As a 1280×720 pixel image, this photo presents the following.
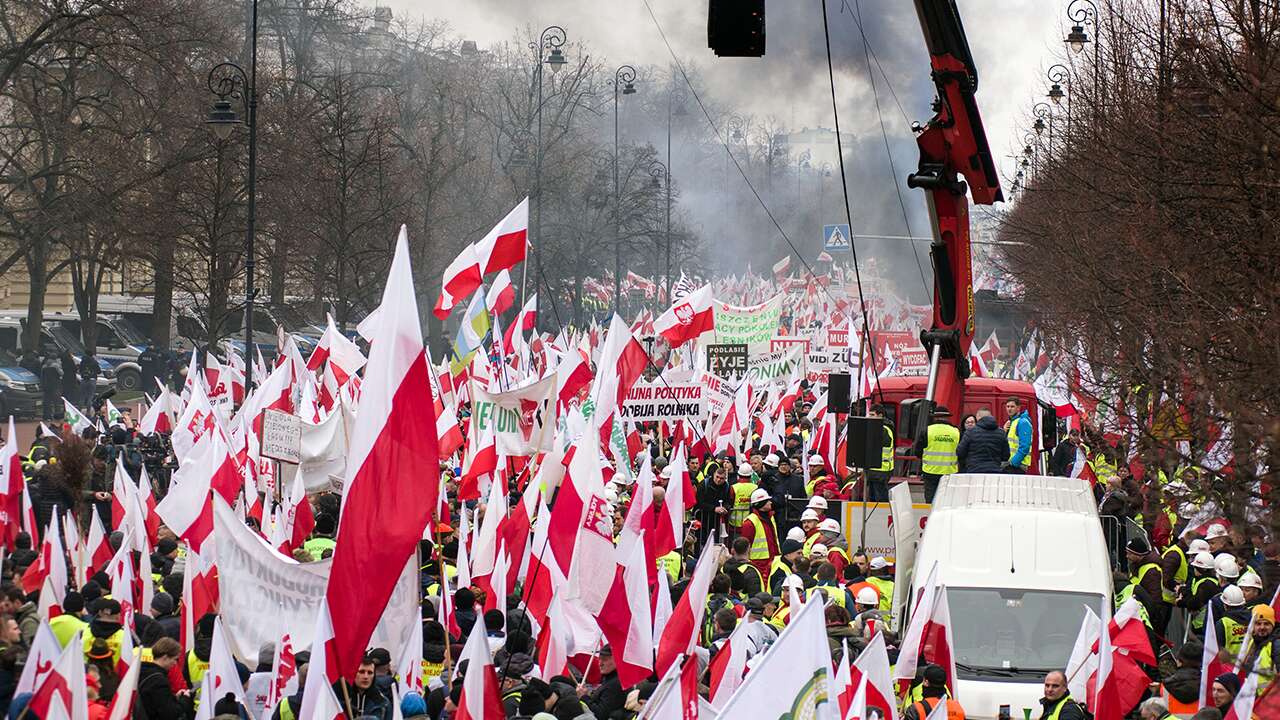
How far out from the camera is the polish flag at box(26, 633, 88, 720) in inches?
302

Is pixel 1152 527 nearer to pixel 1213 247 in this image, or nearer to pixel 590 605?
pixel 1213 247

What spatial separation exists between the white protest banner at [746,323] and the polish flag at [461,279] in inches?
519

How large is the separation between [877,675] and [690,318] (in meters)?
13.7

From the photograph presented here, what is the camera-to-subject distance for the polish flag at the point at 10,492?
1403 centimetres

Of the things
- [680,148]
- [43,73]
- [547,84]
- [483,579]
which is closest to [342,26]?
[547,84]

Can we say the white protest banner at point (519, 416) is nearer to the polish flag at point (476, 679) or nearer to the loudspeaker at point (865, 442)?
the loudspeaker at point (865, 442)

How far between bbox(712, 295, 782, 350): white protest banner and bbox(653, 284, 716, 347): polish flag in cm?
930

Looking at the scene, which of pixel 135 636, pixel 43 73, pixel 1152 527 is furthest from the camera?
pixel 43 73

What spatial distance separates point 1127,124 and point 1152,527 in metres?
5.68

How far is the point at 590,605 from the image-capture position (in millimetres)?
11523

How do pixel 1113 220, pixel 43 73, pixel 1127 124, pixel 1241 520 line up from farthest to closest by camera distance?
pixel 43 73 < pixel 1113 220 < pixel 1127 124 < pixel 1241 520

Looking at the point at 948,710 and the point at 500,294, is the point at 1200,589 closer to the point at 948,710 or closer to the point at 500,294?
the point at 948,710

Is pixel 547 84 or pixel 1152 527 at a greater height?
pixel 547 84

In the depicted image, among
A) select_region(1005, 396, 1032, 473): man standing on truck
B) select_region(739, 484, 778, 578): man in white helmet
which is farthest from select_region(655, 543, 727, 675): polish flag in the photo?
select_region(1005, 396, 1032, 473): man standing on truck
